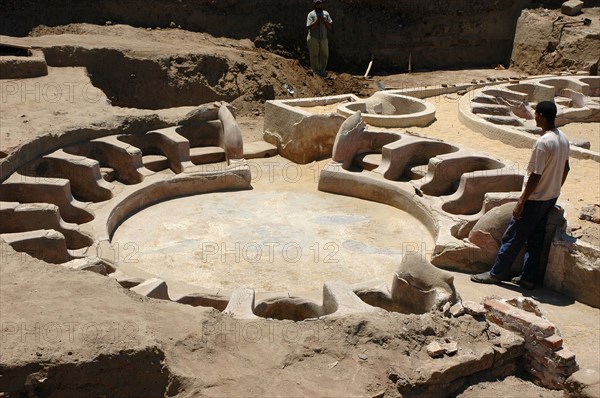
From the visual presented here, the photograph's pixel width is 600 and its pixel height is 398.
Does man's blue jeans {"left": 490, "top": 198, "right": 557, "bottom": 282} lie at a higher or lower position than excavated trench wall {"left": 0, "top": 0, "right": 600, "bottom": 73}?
lower

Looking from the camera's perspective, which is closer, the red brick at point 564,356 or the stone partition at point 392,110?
the red brick at point 564,356

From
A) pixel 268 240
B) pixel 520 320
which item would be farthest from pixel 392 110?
pixel 520 320

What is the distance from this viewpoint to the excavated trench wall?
16.9 metres

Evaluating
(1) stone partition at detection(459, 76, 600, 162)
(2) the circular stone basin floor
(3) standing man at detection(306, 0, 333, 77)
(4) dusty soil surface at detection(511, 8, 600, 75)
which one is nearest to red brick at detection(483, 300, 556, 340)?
(2) the circular stone basin floor

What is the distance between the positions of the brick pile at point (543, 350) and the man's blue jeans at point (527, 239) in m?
1.93

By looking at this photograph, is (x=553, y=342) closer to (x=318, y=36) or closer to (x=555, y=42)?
(x=318, y=36)

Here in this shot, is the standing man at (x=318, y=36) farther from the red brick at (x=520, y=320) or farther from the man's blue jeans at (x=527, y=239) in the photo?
the red brick at (x=520, y=320)

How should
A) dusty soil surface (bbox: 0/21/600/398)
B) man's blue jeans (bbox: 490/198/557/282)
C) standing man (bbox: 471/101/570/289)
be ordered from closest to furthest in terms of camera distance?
dusty soil surface (bbox: 0/21/600/398) < standing man (bbox: 471/101/570/289) < man's blue jeans (bbox: 490/198/557/282)

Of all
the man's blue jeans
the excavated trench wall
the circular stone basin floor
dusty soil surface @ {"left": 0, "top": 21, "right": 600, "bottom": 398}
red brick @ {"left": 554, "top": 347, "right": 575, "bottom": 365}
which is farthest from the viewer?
the excavated trench wall

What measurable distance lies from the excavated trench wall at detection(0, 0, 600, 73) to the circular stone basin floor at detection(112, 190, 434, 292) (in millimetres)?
8150

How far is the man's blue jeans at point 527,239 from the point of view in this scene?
7125 millimetres

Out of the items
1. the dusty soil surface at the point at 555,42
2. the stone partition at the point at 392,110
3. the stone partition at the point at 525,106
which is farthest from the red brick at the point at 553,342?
the dusty soil surface at the point at 555,42

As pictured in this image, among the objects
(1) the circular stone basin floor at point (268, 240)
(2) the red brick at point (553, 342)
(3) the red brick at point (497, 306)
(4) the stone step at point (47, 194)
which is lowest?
(1) the circular stone basin floor at point (268, 240)

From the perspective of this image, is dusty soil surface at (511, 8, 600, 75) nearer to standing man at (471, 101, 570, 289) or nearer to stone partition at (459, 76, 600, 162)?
stone partition at (459, 76, 600, 162)
